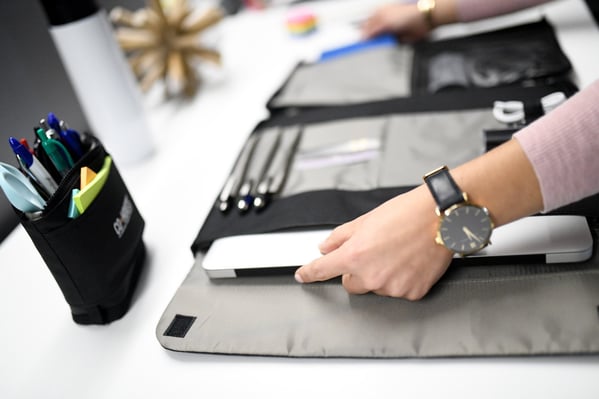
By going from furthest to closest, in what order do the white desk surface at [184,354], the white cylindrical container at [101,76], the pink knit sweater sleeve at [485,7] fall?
1. the pink knit sweater sleeve at [485,7]
2. the white cylindrical container at [101,76]
3. the white desk surface at [184,354]

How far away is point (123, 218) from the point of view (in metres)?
0.57

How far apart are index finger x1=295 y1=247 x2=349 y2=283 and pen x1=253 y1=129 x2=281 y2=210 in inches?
5.2

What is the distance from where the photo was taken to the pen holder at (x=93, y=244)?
0.49m

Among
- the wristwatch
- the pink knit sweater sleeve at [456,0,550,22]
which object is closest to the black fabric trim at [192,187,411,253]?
the wristwatch

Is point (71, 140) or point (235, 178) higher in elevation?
point (71, 140)

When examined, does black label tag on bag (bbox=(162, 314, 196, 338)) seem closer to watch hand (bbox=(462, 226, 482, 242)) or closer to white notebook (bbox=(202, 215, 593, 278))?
white notebook (bbox=(202, 215, 593, 278))

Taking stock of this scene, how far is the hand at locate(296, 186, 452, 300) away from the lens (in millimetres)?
449

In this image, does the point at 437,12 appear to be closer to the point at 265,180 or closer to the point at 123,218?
the point at 265,180

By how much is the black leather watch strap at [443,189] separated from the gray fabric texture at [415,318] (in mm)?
73

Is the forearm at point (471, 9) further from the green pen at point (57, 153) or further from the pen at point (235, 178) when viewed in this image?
the green pen at point (57, 153)

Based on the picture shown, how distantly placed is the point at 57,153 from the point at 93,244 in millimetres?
113

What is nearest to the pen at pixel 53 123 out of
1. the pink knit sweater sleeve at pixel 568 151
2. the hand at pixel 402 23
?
the pink knit sweater sleeve at pixel 568 151

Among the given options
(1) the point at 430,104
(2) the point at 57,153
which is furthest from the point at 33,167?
(1) the point at 430,104

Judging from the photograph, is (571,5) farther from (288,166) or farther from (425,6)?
(288,166)
